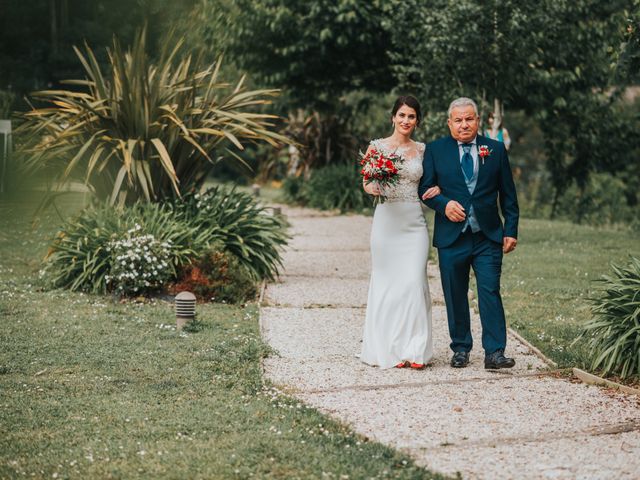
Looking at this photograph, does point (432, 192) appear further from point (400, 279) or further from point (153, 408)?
point (153, 408)

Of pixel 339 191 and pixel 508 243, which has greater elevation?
pixel 508 243

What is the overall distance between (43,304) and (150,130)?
2236mm

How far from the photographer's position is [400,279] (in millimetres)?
6305

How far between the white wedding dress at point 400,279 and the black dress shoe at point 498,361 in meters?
0.44

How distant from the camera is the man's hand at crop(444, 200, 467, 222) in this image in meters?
5.86

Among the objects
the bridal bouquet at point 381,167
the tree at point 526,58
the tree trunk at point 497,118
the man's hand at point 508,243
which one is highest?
the tree at point 526,58

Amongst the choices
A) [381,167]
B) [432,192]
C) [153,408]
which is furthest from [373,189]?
[153,408]

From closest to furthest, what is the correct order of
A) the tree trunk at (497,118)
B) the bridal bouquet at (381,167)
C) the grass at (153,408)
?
the grass at (153,408) < the bridal bouquet at (381,167) < the tree trunk at (497,118)

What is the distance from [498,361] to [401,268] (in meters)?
0.94

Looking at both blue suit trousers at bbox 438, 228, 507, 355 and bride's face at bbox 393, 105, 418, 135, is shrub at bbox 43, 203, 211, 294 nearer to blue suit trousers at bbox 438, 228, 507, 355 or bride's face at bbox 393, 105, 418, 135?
bride's face at bbox 393, 105, 418, 135

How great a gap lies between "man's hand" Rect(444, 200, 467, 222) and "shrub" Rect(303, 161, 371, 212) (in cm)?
1297

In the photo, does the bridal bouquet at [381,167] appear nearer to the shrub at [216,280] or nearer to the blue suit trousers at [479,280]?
the blue suit trousers at [479,280]

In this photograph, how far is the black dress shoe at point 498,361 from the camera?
5969mm

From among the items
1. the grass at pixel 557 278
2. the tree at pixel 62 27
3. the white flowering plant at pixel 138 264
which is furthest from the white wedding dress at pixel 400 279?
the tree at pixel 62 27
